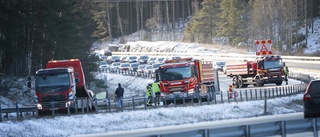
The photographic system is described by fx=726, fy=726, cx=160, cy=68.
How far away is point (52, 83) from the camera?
38.5 meters

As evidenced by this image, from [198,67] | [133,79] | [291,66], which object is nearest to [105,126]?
[198,67]

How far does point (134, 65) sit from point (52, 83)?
59.3m

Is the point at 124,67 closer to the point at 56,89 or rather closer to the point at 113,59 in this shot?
the point at 113,59

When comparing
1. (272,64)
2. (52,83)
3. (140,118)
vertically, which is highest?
(52,83)

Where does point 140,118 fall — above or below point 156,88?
below

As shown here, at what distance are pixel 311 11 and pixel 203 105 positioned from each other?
3094 inches

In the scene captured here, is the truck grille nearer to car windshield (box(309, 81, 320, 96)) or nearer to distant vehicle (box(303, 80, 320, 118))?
distant vehicle (box(303, 80, 320, 118))

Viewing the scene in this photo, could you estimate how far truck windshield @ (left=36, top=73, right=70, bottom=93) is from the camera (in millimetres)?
38438

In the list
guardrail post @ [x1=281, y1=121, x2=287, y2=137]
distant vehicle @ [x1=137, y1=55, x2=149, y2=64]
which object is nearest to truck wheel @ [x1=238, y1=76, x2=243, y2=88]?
distant vehicle @ [x1=137, y1=55, x2=149, y2=64]

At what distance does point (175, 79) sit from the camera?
4488 cm

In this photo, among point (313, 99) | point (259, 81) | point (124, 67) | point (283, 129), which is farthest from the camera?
point (124, 67)

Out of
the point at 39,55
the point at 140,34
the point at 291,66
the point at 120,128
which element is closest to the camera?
the point at 120,128

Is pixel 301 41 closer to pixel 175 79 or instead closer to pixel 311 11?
pixel 311 11

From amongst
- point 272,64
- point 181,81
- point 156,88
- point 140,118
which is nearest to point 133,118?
point 140,118
